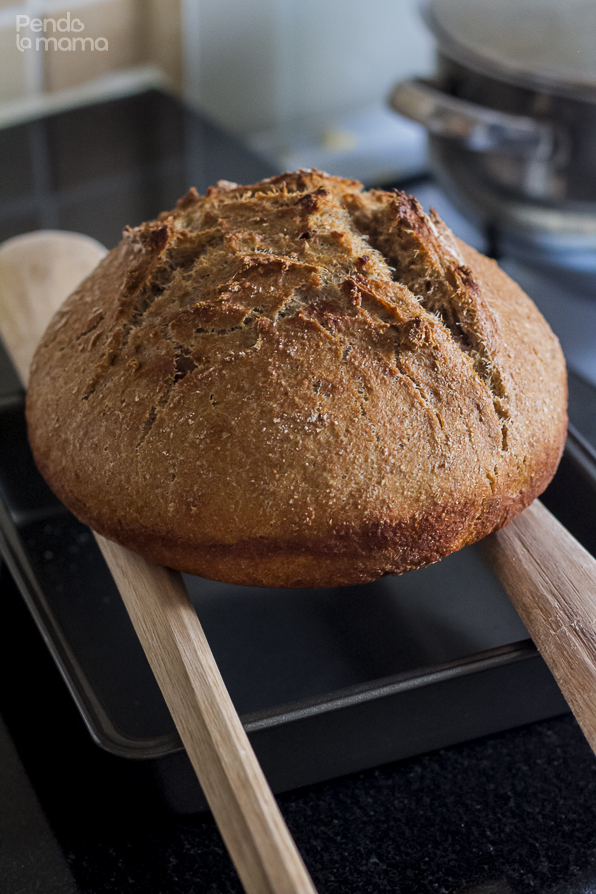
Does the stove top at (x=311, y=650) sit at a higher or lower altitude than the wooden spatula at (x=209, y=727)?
lower

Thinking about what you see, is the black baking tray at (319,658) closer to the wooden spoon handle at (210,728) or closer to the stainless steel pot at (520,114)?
the wooden spoon handle at (210,728)

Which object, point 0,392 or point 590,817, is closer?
point 590,817

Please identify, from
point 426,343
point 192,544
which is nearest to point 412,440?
point 426,343

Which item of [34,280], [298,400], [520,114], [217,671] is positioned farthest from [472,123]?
[217,671]

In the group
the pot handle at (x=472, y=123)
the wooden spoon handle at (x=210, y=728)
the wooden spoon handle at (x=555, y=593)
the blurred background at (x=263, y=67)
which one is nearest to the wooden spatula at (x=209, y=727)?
the wooden spoon handle at (x=210, y=728)

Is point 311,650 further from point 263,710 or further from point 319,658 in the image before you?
point 263,710

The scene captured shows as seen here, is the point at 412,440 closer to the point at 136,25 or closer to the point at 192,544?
the point at 192,544
